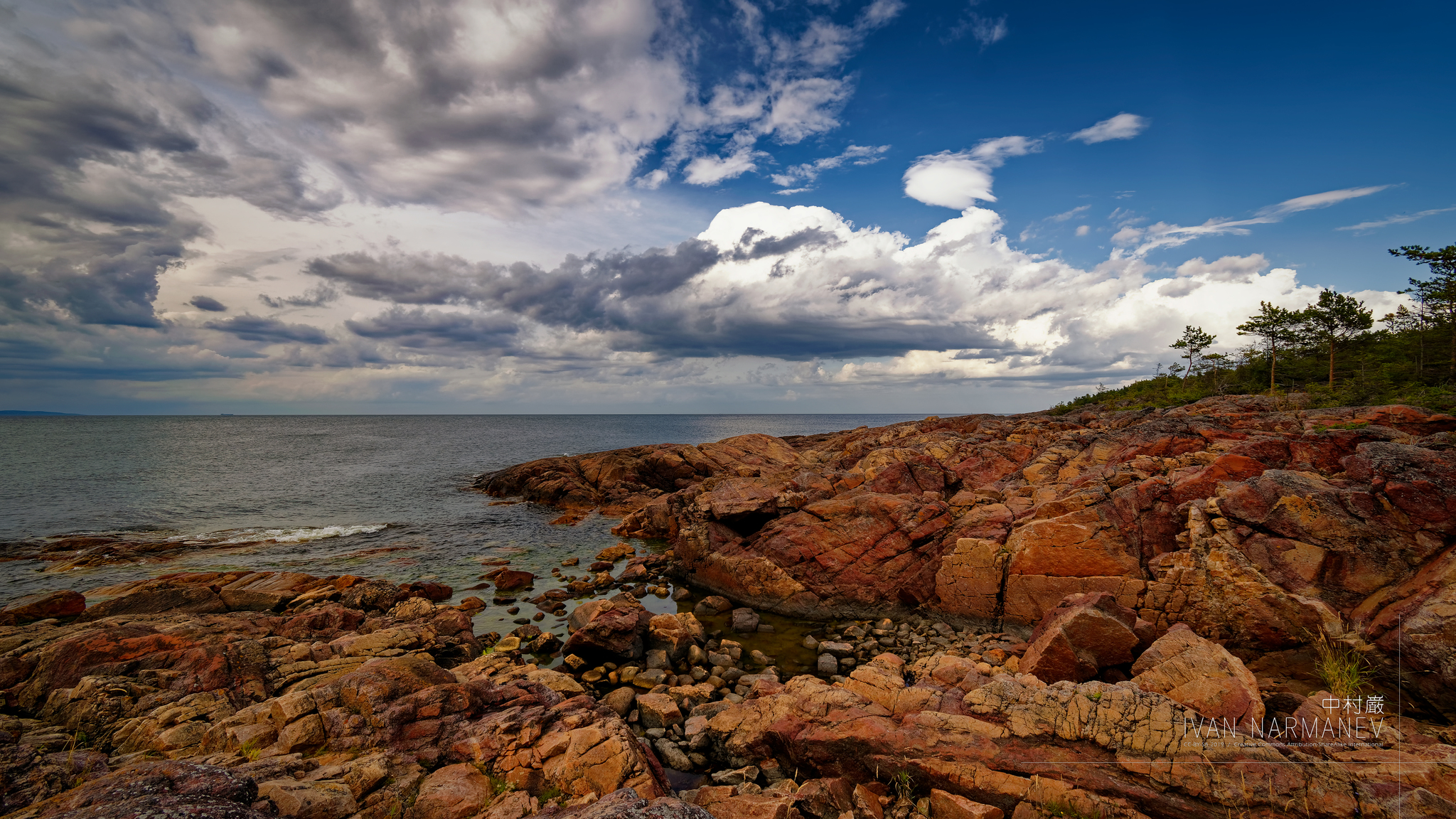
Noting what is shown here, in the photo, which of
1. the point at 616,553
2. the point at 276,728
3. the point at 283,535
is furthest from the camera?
the point at 283,535

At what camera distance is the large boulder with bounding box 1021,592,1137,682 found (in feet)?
37.9

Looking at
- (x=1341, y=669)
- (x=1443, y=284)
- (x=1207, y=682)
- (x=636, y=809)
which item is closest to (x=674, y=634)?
(x=636, y=809)

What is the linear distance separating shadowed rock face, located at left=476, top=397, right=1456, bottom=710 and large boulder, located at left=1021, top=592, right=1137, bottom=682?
260 cm

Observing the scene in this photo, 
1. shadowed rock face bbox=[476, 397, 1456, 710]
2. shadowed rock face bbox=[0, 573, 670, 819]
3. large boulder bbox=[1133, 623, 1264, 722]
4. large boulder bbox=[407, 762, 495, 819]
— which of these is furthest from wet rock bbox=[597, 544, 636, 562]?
large boulder bbox=[1133, 623, 1264, 722]

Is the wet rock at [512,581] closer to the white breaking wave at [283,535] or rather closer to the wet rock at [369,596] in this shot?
the wet rock at [369,596]

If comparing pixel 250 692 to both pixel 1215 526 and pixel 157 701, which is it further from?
pixel 1215 526

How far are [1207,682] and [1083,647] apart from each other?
2.47 m

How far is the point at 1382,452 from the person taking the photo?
13633mm

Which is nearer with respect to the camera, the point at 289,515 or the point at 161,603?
the point at 161,603

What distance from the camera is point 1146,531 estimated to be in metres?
16.2

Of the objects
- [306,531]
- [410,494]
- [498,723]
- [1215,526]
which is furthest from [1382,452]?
[410,494]

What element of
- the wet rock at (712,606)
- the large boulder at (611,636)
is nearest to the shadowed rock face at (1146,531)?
the wet rock at (712,606)

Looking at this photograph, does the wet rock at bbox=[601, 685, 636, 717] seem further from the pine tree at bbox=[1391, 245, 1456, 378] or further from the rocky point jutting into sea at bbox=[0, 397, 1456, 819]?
the pine tree at bbox=[1391, 245, 1456, 378]

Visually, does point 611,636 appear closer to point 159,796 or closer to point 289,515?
point 159,796
